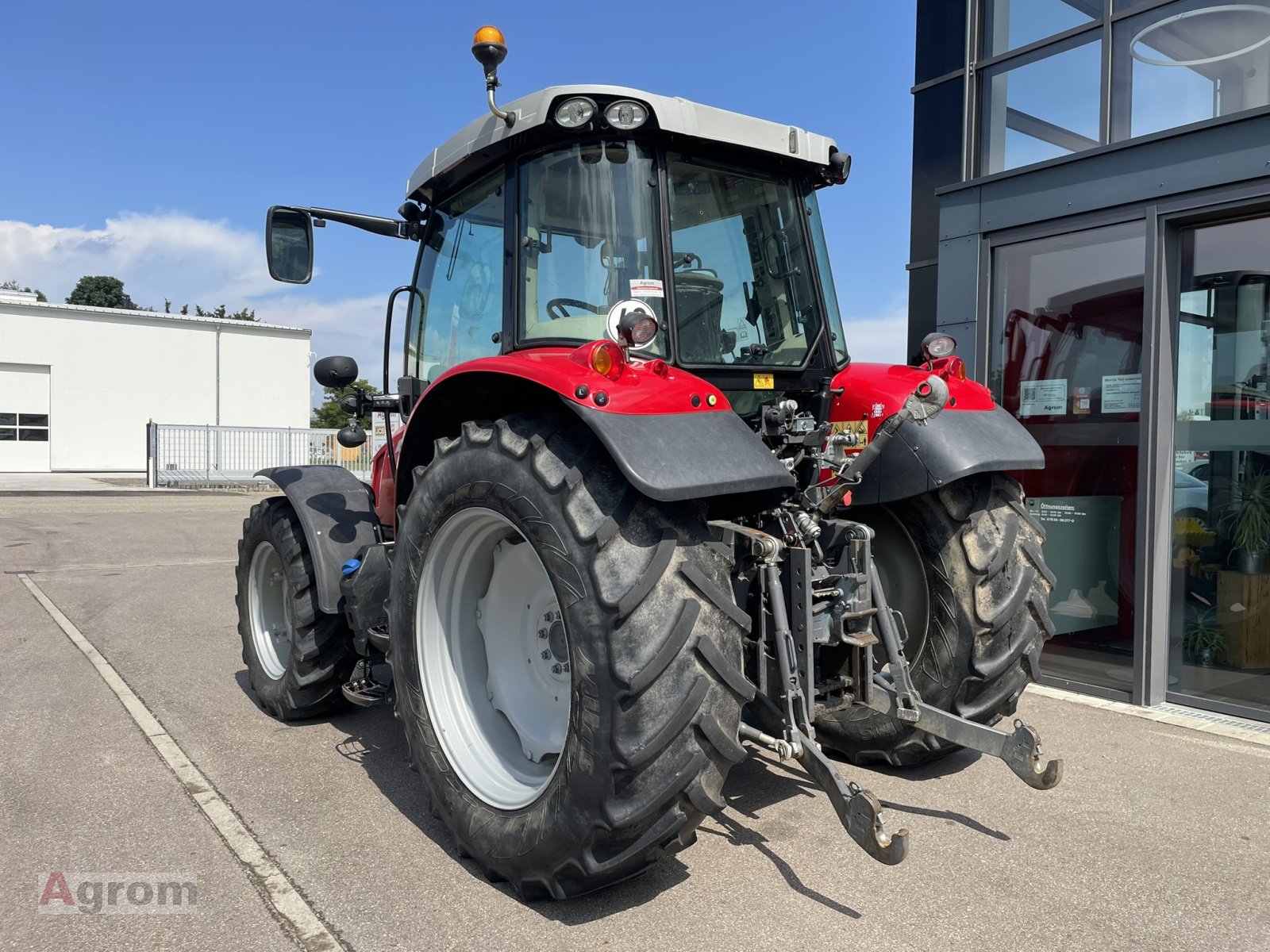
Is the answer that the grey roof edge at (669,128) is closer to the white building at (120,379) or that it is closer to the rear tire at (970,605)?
the rear tire at (970,605)

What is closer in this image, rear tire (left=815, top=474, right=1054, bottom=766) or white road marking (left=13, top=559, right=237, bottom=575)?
rear tire (left=815, top=474, right=1054, bottom=766)

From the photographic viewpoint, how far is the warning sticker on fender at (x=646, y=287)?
118 inches

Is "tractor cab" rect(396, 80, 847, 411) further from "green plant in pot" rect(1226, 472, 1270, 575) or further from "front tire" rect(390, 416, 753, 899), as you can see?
"green plant in pot" rect(1226, 472, 1270, 575)

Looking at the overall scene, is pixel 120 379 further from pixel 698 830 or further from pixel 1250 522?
pixel 1250 522

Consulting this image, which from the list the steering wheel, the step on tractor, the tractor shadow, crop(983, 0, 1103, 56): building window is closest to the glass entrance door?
crop(983, 0, 1103, 56): building window

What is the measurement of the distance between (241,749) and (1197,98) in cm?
579

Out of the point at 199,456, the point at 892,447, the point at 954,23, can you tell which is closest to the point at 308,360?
the point at 199,456

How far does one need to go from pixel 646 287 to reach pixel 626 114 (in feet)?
1.81

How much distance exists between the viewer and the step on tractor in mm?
2441

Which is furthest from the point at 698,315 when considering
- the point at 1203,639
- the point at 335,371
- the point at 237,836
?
the point at 1203,639

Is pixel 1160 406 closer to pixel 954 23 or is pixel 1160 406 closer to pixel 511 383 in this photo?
pixel 954 23

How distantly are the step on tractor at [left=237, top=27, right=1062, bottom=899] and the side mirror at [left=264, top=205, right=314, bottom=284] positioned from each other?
0.05 ft

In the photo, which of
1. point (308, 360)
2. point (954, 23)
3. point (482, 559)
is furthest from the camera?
point (308, 360)

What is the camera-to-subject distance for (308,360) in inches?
1348
